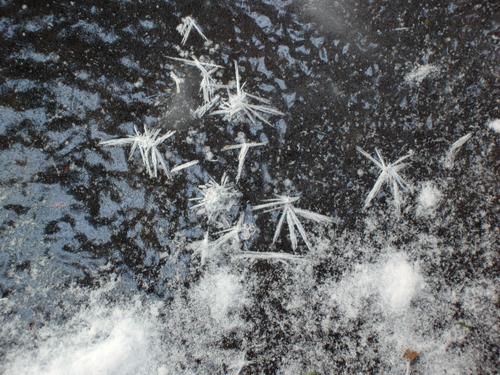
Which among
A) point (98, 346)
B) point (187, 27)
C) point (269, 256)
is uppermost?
point (187, 27)

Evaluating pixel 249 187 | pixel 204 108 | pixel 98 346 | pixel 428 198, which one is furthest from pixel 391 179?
pixel 98 346

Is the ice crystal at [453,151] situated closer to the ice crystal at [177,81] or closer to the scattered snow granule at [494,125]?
the scattered snow granule at [494,125]

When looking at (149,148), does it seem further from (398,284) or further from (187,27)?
(398,284)

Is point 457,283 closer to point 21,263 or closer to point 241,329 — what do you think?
point 241,329

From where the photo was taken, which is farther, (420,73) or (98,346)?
(420,73)

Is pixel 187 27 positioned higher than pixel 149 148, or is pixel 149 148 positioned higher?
pixel 187 27

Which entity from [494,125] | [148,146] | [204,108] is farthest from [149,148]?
[494,125]

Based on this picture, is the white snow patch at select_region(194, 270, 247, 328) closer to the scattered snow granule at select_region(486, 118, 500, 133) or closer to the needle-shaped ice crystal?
the needle-shaped ice crystal
